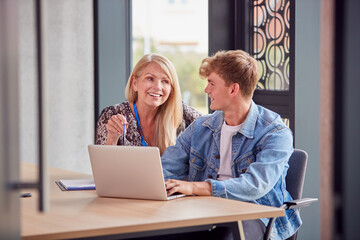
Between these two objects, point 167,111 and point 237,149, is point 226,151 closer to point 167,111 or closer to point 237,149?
point 237,149

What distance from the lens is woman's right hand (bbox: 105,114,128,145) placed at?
3.26 m

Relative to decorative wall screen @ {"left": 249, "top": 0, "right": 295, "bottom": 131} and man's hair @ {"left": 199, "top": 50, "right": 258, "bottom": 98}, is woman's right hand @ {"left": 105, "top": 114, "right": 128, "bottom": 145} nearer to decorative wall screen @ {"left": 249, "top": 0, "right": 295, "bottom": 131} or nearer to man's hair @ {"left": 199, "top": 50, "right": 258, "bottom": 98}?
man's hair @ {"left": 199, "top": 50, "right": 258, "bottom": 98}

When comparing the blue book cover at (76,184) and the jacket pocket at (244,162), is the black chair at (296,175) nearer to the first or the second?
the jacket pocket at (244,162)

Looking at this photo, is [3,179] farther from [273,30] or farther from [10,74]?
[273,30]

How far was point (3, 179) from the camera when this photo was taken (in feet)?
3.62

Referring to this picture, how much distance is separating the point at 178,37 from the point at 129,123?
46.4 ft

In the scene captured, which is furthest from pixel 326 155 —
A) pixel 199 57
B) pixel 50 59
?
pixel 199 57

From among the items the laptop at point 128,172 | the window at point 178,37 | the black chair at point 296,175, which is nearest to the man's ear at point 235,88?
the black chair at point 296,175

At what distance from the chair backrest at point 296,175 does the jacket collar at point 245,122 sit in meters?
0.26

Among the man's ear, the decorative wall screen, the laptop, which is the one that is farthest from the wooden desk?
the decorative wall screen

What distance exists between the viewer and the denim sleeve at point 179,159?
2836 millimetres

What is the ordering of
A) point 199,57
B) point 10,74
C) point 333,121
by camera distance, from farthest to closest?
point 199,57, point 10,74, point 333,121

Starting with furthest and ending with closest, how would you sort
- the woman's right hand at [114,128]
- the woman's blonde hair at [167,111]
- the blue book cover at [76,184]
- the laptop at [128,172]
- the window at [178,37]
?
the window at [178,37] < the woman's blonde hair at [167,111] < the woman's right hand at [114,128] < the blue book cover at [76,184] < the laptop at [128,172]

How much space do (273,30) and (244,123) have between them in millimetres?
1582
